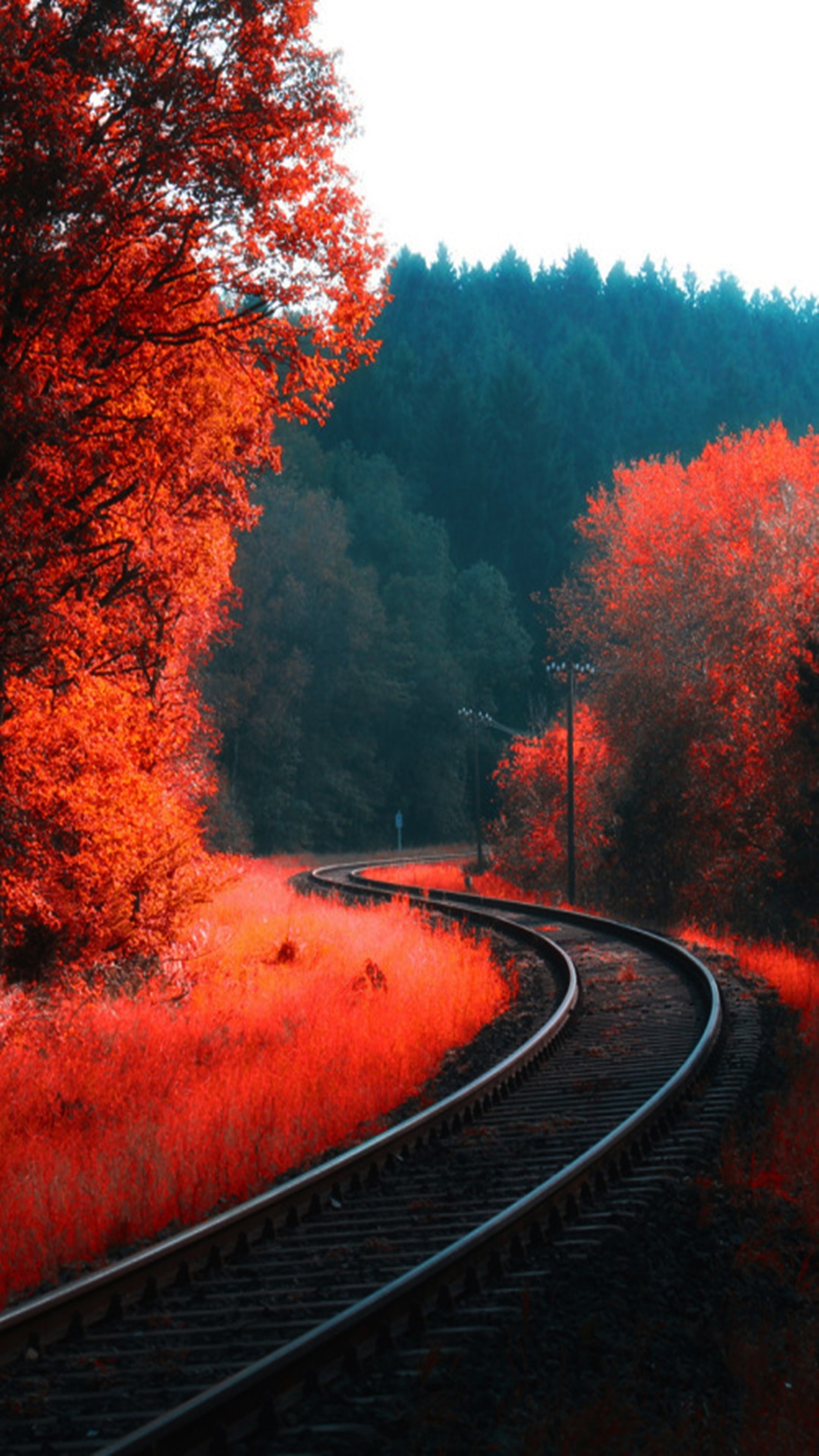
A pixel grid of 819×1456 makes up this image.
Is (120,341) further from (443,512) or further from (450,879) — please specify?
(443,512)

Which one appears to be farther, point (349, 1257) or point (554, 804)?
point (554, 804)

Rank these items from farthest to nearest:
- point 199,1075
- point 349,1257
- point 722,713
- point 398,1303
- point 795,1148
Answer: point 722,713
point 199,1075
point 795,1148
point 349,1257
point 398,1303

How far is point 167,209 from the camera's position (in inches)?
516

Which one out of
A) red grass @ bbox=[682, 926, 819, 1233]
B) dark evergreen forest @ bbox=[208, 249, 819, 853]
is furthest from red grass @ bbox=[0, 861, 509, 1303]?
dark evergreen forest @ bbox=[208, 249, 819, 853]

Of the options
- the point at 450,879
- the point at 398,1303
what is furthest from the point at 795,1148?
the point at 450,879

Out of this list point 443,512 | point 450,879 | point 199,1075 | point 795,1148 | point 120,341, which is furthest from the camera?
point 443,512

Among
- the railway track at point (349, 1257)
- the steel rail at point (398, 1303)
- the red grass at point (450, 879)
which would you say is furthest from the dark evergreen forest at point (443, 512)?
the steel rail at point (398, 1303)

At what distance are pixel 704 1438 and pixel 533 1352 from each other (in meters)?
0.86

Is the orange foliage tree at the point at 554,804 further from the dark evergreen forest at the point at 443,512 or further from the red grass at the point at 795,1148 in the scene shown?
the red grass at the point at 795,1148

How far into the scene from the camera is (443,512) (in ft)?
313

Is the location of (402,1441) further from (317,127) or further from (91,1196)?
(317,127)

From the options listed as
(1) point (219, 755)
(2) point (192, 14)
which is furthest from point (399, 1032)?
(1) point (219, 755)

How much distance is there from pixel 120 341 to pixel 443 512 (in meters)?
83.3

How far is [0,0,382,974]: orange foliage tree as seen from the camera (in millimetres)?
12062
